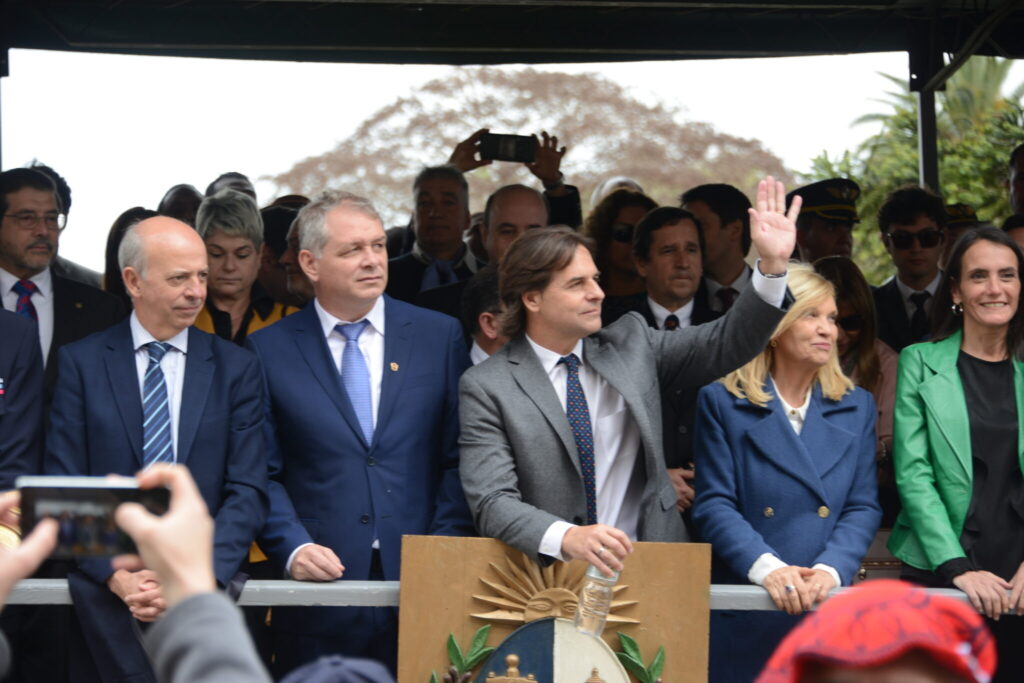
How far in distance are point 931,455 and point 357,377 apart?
1903mm

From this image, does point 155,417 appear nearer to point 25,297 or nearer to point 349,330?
point 349,330

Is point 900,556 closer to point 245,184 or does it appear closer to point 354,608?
point 354,608

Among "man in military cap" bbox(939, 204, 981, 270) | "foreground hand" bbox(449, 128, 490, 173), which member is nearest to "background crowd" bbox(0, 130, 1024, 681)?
"man in military cap" bbox(939, 204, 981, 270)

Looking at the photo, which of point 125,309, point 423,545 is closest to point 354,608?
point 423,545

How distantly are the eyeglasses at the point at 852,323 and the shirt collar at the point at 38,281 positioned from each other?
10.7 feet

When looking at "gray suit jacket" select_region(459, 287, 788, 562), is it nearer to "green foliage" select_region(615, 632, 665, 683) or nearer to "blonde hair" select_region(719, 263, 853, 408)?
"blonde hair" select_region(719, 263, 853, 408)

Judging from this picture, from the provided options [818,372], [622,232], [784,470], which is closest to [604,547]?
[784,470]

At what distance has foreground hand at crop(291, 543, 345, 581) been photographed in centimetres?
416

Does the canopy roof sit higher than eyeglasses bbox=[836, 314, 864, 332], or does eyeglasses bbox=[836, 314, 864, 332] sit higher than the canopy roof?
the canopy roof

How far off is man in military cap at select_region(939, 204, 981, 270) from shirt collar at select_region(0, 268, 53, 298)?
4265 mm

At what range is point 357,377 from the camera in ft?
15.2

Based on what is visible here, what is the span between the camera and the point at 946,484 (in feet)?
15.2

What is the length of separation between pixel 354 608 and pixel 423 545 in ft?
1.75

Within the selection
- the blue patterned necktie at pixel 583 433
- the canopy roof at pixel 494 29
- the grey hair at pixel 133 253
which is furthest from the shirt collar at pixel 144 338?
the canopy roof at pixel 494 29
